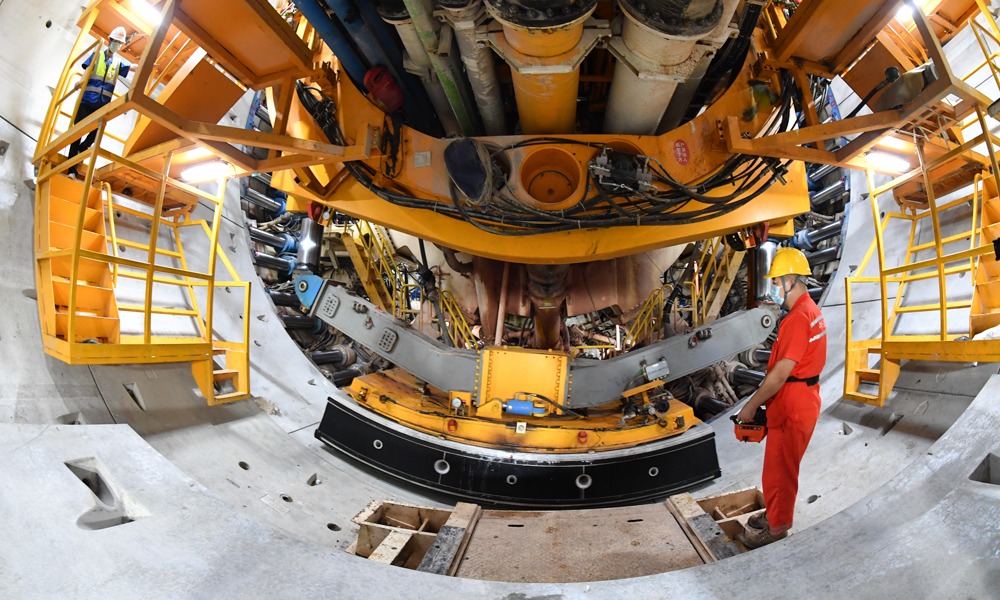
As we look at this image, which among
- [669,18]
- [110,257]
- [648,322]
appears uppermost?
[669,18]

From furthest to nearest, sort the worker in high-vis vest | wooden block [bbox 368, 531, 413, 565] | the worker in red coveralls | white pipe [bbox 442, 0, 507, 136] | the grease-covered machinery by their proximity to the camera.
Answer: the worker in high-vis vest
the grease-covered machinery
white pipe [bbox 442, 0, 507, 136]
the worker in red coveralls
wooden block [bbox 368, 531, 413, 565]

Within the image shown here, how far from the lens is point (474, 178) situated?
3.70 meters

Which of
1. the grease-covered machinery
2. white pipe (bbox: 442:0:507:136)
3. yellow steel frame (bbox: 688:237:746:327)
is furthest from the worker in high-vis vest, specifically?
yellow steel frame (bbox: 688:237:746:327)

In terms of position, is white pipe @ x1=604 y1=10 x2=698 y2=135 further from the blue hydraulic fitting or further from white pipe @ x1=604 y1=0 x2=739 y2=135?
the blue hydraulic fitting

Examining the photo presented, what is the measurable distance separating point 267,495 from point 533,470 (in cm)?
224

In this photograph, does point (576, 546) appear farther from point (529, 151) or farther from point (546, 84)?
point (546, 84)

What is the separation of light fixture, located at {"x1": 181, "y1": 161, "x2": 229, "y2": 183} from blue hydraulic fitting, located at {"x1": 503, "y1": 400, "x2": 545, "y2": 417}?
11.9 feet

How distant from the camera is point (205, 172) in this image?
4230 mm

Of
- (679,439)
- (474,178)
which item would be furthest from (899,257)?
(474,178)

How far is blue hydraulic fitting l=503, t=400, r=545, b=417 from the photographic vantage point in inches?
203

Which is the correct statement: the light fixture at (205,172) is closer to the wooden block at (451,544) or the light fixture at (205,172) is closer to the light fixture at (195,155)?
the light fixture at (195,155)

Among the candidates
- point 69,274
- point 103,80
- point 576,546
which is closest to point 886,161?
point 576,546

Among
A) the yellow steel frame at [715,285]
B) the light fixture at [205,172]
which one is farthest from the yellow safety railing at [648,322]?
the light fixture at [205,172]

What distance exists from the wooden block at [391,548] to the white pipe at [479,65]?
3040 millimetres
